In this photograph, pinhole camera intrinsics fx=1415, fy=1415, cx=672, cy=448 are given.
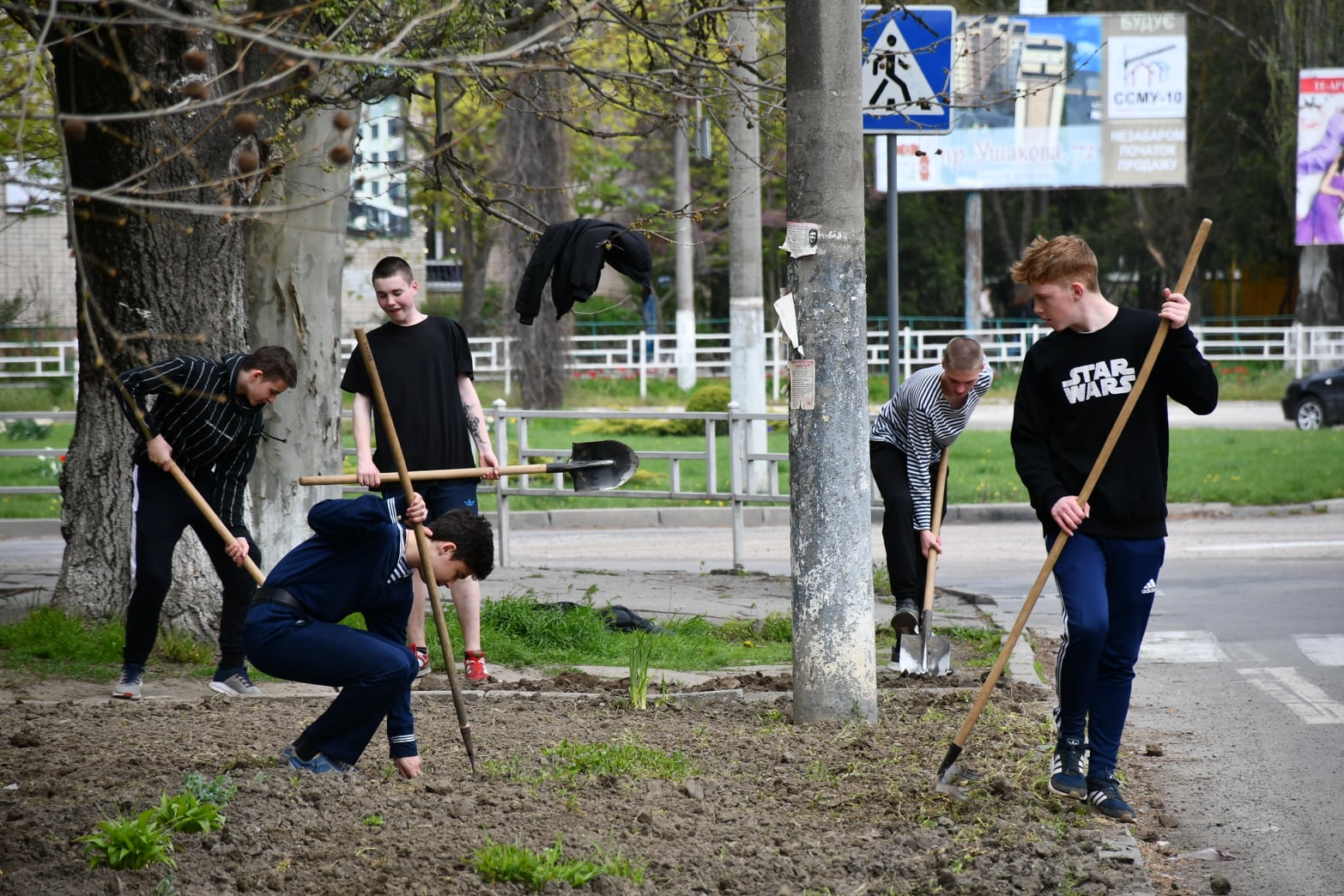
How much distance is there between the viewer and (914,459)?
23.3 ft

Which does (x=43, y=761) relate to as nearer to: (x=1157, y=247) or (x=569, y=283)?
(x=569, y=283)

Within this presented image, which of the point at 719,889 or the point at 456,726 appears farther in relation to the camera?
the point at 456,726

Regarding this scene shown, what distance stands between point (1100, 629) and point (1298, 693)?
2844 mm

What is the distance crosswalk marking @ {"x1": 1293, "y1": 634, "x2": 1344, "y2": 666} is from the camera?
7621mm

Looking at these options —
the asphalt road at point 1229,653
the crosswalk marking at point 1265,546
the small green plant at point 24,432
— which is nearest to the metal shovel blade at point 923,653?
the asphalt road at point 1229,653

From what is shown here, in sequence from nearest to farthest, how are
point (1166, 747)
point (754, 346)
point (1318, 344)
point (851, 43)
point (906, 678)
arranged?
point (851, 43), point (1166, 747), point (906, 678), point (754, 346), point (1318, 344)

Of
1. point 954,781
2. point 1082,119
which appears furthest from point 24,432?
point 1082,119

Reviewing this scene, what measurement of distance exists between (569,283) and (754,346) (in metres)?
9.17

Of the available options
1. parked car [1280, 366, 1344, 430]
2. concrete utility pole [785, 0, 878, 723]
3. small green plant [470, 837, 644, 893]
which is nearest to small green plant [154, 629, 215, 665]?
concrete utility pole [785, 0, 878, 723]

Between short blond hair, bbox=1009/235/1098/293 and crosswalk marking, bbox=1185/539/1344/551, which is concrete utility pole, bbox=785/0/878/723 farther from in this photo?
crosswalk marking, bbox=1185/539/1344/551

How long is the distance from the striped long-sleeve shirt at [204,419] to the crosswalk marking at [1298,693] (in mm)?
4958

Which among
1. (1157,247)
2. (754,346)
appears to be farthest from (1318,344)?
(754,346)

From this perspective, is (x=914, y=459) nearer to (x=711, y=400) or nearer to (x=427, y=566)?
(x=427, y=566)

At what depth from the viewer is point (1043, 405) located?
4.95 m
